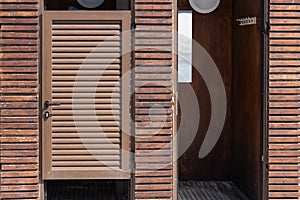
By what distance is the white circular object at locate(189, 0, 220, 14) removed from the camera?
8086 millimetres

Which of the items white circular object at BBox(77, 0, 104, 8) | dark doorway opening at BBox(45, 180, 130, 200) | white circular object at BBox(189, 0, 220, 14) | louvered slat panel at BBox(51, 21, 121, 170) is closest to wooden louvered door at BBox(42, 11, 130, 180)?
louvered slat panel at BBox(51, 21, 121, 170)

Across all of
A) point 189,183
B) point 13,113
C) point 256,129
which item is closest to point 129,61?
point 13,113

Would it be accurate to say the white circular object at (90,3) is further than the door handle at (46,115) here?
Yes

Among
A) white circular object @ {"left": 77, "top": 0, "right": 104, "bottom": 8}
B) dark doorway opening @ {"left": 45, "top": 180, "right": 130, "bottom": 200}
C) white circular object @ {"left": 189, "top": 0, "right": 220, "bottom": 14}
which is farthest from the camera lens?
white circular object @ {"left": 189, "top": 0, "right": 220, "bottom": 14}

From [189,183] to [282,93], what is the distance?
249 cm

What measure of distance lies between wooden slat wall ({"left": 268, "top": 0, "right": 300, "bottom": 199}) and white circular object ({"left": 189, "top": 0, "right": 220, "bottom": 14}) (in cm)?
179

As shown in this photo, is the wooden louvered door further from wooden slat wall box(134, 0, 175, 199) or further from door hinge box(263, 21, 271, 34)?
door hinge box(263, 21, 271, 34)

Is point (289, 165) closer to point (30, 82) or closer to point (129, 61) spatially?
point (129, 61)

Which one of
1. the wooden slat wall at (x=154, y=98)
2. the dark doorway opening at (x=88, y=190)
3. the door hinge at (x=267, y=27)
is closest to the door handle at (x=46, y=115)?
the wooden slat wall at (x=154, y=98)

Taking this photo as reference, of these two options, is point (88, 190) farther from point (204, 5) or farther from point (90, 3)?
point (204, 5)

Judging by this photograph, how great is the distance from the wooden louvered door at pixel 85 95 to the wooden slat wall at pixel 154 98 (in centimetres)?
15

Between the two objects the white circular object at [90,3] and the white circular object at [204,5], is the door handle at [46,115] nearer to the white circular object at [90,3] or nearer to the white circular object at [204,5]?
the white circular object at [90,3]

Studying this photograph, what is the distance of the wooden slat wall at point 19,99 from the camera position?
245 inches

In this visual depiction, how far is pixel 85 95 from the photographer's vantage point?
251 inches
